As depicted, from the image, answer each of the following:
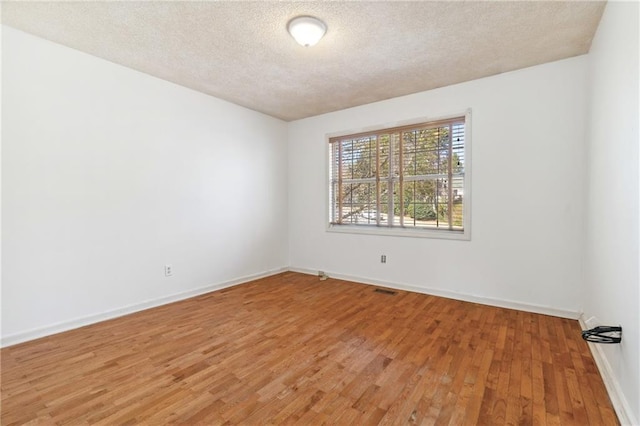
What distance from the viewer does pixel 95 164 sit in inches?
113

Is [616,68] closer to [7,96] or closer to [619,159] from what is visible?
[619,159]

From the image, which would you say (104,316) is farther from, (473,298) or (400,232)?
(473,298)

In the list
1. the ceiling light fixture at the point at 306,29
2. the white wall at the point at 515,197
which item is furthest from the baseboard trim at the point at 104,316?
the ceiling light fixture at the point at 306,29

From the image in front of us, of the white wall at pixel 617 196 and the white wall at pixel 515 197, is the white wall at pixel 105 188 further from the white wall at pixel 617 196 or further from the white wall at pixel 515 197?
the white wall at pixel 617 196

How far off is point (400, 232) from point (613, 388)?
2.51 m

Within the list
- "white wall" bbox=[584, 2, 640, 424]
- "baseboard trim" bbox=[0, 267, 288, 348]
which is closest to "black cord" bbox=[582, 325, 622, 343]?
"white wall" bbox=[584, 2, 640, 424]

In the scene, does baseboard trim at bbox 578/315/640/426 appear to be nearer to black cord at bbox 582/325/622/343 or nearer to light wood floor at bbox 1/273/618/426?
light wood floor at bbox 1/273/618/426

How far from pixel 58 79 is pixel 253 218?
2.67 metres

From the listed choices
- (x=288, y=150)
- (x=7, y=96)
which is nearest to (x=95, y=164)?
(x=7, y=96)

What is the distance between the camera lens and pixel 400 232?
13.2ft

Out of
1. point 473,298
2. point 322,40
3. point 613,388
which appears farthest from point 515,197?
point 322,40

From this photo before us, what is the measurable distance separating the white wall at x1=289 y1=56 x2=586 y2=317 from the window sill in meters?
0.07

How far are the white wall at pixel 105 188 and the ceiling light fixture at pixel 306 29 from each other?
193 cm

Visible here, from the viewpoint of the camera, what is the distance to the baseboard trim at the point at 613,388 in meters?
1.49
